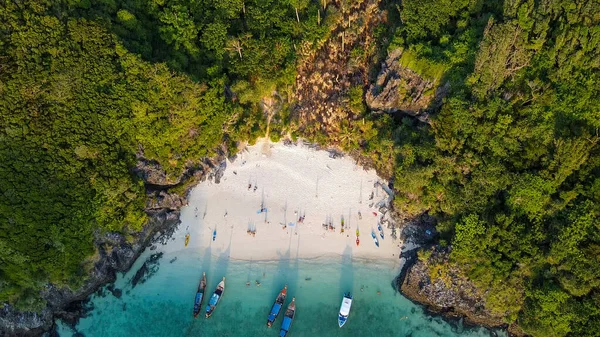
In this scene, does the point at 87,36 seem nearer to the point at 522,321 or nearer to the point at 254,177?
the point at 254,177

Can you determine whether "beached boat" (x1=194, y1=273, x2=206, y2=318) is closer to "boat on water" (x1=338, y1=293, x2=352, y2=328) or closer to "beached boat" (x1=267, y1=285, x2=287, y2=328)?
"beached boat" (x1=267, y1=285, x2=287, y2=328)

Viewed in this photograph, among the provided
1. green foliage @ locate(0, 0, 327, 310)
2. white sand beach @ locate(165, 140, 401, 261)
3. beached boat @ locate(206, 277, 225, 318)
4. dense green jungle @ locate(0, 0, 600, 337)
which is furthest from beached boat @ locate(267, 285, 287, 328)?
green foliage @ locate(0, 0, 327, 310)

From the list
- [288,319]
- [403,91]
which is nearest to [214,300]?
[288,319]

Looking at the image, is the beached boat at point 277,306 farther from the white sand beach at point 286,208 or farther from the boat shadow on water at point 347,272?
the boat shadow on water at point 347,272

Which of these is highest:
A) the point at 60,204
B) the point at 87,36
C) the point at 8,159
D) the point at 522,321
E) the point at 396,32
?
the point at 396,32

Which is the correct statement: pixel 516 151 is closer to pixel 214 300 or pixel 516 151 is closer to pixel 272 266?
pixel 272 266

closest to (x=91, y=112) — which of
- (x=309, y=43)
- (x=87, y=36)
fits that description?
(x=87, y=36)
